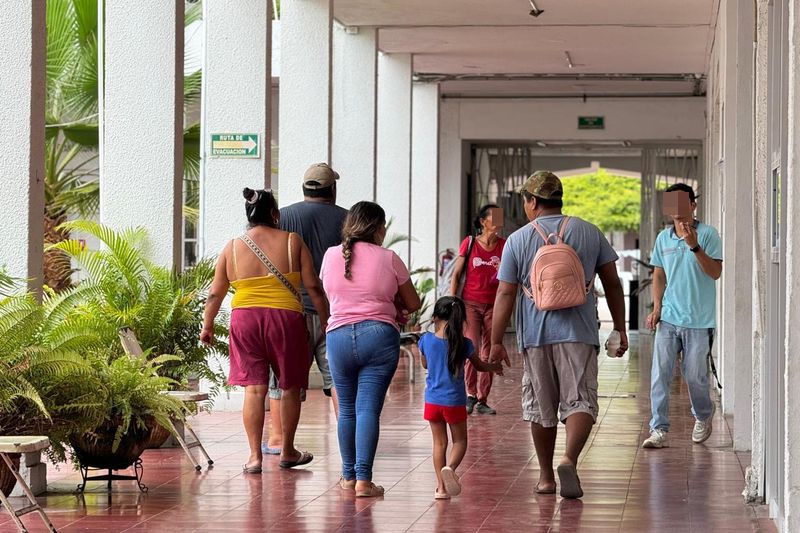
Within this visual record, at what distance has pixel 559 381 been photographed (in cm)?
739

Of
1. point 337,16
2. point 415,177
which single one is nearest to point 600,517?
point 337,16

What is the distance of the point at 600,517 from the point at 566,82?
56.4 ft

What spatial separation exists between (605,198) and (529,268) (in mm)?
59129

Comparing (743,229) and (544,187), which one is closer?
(544,187)

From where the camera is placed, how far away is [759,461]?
714cm

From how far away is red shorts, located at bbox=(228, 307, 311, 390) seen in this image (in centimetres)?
801

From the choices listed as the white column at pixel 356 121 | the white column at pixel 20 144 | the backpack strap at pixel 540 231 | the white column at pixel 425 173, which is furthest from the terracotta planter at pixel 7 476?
the white column at pixel 425 173

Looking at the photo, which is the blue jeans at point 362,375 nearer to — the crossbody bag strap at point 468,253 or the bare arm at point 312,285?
the bare arm at point 312,285

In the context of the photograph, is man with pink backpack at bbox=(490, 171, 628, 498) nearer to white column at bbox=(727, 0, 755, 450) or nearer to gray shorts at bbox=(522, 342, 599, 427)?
gray shorts at bbox=(522, 342, 599, 427)

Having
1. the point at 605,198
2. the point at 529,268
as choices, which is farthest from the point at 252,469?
the point at 605,198

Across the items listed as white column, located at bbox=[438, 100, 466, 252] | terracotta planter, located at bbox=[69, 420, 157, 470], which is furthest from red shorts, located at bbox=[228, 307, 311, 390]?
white column, located at bbox=[438, 100, 466, 252]

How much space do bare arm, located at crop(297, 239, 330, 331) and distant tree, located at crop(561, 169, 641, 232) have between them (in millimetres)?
57462

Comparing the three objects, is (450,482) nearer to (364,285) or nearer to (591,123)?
(364,285)

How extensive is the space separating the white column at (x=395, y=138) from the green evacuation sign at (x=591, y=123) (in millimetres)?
6117
